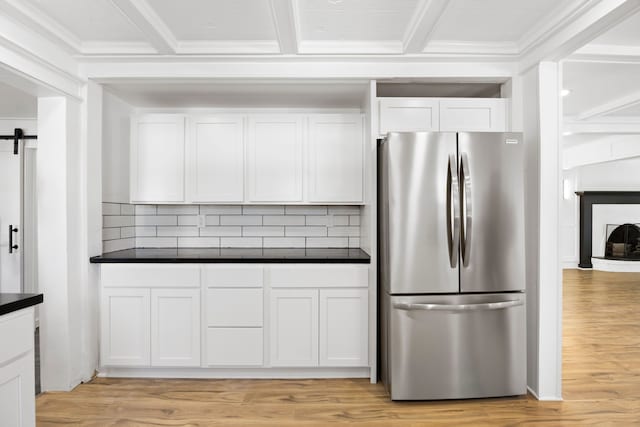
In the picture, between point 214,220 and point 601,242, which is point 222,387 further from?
point 601,242

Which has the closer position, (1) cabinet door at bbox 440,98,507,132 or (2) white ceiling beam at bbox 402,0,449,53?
(2) white ceiling beam at bbox 402,0,449,53

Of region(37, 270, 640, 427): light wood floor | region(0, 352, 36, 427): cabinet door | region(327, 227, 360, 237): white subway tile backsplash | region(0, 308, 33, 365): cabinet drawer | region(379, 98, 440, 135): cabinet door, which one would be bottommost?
region(37, 270, 640, 427): light wood floor

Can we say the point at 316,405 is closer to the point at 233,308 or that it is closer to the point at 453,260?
the point at 233,308

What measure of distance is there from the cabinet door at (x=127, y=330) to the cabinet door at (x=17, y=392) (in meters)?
Result: 1.29

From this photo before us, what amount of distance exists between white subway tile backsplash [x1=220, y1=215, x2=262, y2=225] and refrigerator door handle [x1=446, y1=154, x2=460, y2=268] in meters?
Answer: 1.84

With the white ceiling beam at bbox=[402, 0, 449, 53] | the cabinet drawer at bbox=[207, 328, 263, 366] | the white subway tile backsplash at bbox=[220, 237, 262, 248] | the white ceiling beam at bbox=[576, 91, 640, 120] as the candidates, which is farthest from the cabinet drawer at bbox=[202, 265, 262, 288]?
the white ceiling beam at bbox=[576, 91, 640, 120]

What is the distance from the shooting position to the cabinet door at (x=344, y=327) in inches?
120

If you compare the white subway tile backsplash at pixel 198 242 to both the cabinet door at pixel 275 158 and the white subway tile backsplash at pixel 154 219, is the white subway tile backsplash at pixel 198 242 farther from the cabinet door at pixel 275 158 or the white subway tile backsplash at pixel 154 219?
the cabinet door at pixel 275 158

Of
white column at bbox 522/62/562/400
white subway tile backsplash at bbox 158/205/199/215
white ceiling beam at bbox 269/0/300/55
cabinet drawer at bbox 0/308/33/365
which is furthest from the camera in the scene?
white subway tile backsplash at bbox 158/205/199/215

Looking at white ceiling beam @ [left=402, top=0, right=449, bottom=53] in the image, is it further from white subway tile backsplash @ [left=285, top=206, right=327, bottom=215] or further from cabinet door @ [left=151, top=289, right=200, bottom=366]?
cabinet door @ [left=151, top=289, right=200, bottom=366]

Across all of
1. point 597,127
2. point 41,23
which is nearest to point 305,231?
point 41,23

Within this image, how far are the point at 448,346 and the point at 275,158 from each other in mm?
2016

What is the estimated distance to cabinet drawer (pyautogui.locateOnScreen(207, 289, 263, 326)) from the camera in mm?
3041

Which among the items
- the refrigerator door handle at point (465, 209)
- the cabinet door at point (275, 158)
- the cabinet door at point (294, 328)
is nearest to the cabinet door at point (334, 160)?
the cabinet door at point (275, 158)
